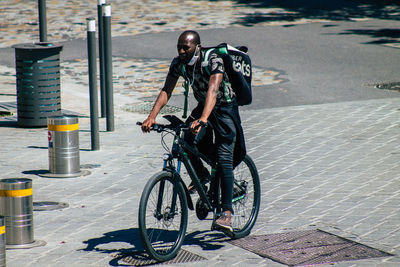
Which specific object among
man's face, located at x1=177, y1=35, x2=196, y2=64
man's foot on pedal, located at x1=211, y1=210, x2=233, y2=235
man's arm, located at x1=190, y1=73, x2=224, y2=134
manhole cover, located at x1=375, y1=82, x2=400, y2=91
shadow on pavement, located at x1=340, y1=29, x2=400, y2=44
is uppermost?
man's face, located at x1=177, y1=35, x2=196, y2=64

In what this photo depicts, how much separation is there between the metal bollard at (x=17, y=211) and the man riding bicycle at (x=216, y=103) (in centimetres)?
117

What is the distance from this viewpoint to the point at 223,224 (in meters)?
6.12

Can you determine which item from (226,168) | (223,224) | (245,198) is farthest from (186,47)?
(245,198)

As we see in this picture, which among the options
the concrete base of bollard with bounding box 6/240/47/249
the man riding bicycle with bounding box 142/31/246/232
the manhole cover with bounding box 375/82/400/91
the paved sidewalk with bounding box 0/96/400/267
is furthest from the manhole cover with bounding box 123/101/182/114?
the concrete base of bollard with bounding box 6/240/47/249

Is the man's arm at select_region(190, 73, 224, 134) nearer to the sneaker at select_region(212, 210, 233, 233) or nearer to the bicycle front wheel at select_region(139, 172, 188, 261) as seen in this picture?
the bicycle front wheel at select_region(139, 172, 188, 261)

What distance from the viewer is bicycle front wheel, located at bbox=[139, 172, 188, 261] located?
5605mm

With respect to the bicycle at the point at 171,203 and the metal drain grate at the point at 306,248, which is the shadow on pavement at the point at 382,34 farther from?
the bicycle at the point at 171,203

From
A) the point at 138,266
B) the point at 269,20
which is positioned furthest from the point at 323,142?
the point at 269,20

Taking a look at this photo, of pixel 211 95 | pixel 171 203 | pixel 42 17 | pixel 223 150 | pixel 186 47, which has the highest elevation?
pixel 42 17

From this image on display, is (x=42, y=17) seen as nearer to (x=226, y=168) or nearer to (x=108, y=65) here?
(x=108, y=65)

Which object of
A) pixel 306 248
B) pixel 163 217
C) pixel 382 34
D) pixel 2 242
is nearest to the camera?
pixel 2 242

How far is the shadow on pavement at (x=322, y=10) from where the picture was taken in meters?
23.2

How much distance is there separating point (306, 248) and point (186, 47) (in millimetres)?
1869

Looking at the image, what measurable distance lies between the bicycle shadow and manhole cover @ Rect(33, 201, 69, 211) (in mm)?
1005
